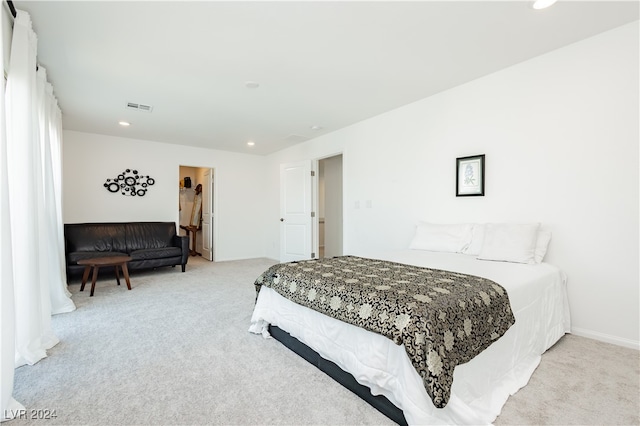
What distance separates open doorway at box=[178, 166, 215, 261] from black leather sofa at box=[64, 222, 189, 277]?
→ 1050 millimetres

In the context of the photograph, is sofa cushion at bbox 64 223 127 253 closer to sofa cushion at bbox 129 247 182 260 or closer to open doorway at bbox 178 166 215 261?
sofa cushion at bbox 129 247 182 260

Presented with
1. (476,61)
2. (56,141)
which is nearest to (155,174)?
(56,141)

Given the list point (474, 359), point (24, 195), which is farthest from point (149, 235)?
point (474, 359)

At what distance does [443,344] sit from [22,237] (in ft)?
9.03

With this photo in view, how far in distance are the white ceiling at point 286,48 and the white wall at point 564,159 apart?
203 mm

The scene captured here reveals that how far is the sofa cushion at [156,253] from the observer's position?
15.5 feet

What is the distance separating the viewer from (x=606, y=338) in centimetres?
240

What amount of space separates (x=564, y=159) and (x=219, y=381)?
324cm

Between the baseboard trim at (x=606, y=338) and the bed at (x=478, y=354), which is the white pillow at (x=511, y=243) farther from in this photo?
the baseboard trim at (x=606, y=338)

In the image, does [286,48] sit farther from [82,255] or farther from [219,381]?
[82,255]

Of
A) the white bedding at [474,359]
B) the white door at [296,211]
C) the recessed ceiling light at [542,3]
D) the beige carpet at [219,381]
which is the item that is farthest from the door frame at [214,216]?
the recessed ceiling light at [542,3]

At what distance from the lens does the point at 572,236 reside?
2557 millimetres

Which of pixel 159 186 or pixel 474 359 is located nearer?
pixel 474 359

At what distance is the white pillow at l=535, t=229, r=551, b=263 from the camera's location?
102 inches
